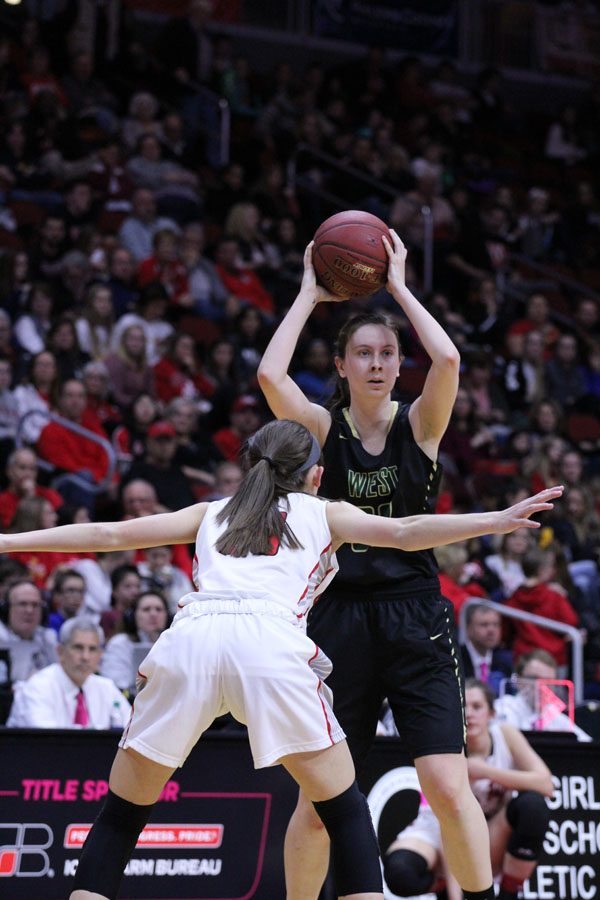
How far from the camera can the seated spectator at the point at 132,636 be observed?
7.66 m

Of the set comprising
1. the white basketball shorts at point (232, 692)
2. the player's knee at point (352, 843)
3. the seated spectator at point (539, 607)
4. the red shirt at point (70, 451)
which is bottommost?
the seated spectator at point (539, 607)

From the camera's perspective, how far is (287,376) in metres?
4.85

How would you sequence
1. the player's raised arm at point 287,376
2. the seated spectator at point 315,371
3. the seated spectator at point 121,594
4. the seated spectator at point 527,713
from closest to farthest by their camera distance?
the player's raised arm at point 287,376, the seated spectator at point 527,713, the seated spectator at point 121,594, the seated spectator at point 315,371

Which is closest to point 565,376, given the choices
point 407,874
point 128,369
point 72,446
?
point 128,369

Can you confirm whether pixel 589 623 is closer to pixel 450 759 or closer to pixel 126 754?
pixel 450 759

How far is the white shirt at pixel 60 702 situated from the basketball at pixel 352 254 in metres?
2.75

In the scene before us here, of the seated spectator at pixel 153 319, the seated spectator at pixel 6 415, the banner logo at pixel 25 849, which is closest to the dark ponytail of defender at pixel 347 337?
the banner logo at pixel 25 849

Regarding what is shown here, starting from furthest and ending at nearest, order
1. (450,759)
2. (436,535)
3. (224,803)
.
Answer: (224,803)
(450,759)
(436,535)

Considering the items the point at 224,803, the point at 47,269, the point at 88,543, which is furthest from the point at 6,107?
the point at 88,543

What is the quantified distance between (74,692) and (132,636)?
1000 mm

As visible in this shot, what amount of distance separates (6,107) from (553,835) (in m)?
9.29

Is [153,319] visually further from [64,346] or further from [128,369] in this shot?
[64,346]

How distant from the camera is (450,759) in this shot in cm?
455

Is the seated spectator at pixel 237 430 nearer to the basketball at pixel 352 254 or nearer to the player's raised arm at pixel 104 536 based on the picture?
the basketball at pixel 352 254
